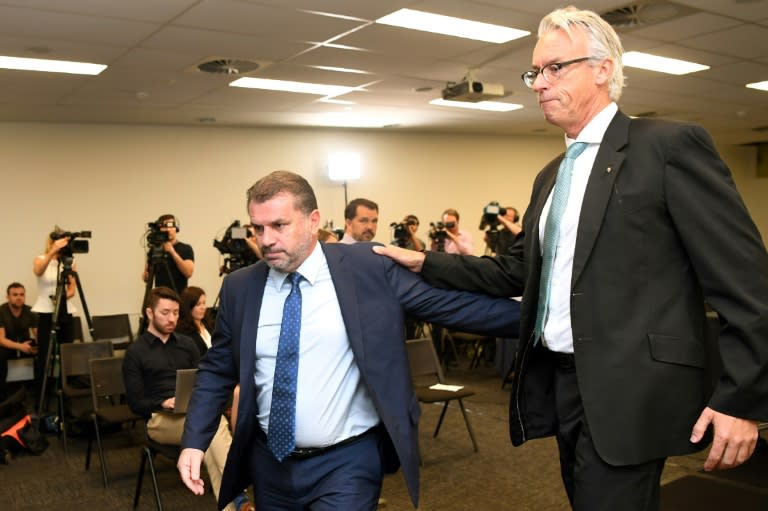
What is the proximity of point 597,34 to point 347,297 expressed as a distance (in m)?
0.98

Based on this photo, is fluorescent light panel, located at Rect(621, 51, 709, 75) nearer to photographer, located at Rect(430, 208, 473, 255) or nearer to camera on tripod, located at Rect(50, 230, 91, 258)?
photographer, located at Rect(430, 208, 473, 255)

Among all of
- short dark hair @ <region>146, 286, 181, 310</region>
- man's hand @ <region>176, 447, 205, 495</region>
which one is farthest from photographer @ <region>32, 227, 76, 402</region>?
man's hand @ <region>176, 447, 205, 495</region>

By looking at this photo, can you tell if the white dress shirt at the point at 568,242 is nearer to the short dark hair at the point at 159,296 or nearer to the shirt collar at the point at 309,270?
the shirt collar at the point at 309,270

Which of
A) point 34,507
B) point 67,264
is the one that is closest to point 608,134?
point 34,507

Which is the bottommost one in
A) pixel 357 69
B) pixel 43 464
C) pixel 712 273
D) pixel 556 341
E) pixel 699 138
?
pixel 43 464

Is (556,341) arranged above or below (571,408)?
above

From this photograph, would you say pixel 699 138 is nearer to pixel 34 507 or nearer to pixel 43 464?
pixel 34 507

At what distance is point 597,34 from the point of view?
1.66 metres

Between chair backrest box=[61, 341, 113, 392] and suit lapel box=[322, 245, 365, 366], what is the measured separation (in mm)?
4325

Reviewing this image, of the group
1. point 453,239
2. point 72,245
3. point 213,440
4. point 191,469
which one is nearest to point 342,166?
point 453,239

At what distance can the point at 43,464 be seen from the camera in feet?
18.2

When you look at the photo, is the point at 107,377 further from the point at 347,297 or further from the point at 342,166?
the point at 342,166

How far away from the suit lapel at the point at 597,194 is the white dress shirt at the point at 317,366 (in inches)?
32.1

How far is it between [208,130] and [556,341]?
359 inches
